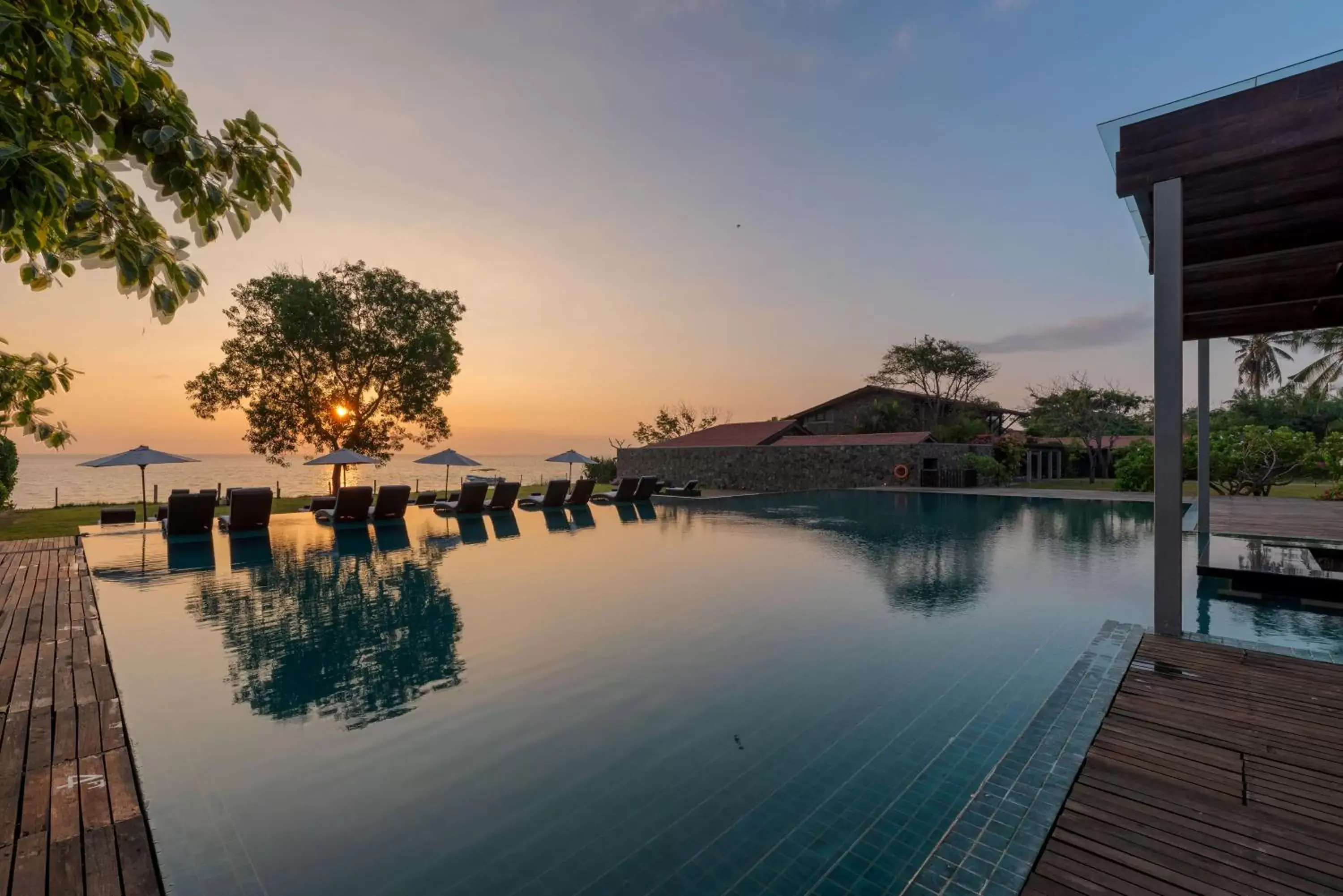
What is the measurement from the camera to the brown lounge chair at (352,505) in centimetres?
1419

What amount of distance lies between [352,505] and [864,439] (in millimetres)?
21064

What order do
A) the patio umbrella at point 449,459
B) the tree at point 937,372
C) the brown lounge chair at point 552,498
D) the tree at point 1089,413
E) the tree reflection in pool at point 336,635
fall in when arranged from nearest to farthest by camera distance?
the tree reflection in pool at point 336,635
the brown lounge chair at point 552,498
the patio umbrella at point 449,459
the tree at point 1089,413
the tree at point 937,372

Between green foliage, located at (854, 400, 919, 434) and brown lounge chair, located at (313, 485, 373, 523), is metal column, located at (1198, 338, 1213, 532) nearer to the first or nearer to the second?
brown lounge chair, located at (313, 485, 373, 523)

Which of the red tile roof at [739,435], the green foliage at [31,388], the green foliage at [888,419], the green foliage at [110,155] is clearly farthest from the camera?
the green foliage at [888,419]

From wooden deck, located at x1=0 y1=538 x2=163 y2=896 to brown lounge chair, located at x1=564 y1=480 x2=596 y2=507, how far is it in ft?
43.4

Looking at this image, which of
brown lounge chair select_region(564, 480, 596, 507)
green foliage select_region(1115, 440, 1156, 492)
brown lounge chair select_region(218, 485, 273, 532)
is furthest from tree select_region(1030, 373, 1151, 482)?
brown lounge chair select_region(218, 485, 273, 532)

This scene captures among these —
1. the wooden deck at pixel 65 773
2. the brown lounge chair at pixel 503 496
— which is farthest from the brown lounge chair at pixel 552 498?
the wooden deck at pixel 65 773

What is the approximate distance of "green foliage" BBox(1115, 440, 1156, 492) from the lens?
70.3 feet

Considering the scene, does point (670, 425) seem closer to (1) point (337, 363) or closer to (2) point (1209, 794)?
(1) point (337, 363)

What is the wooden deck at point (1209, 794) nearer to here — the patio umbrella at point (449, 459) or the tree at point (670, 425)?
the patio umbrella at point (449, 459)

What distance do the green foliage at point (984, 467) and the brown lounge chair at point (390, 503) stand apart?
71.9 ft

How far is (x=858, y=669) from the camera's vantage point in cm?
485

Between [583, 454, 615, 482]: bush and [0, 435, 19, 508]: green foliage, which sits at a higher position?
[0, 435, 19, 508]: green foliage

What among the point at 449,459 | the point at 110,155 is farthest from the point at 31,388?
the point at 449,459
